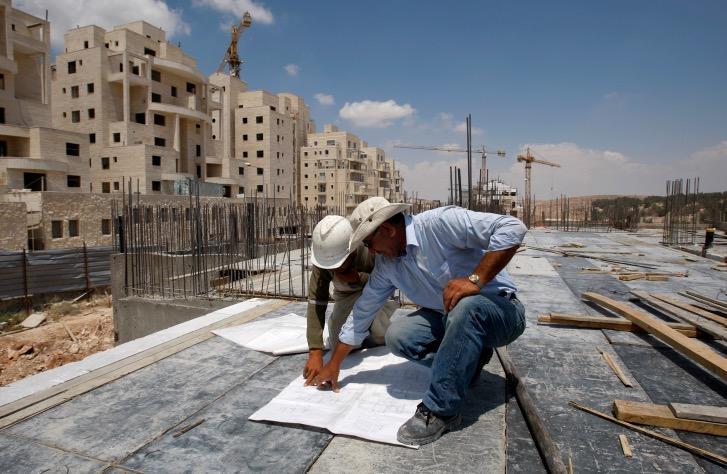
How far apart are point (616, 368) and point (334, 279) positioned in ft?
5.71

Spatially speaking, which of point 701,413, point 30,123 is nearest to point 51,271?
point 701,413

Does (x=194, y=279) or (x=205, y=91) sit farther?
(x=205, y=91)

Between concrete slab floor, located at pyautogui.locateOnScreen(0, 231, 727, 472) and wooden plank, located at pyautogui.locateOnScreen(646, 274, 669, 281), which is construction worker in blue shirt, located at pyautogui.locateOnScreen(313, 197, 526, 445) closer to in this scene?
concrete slab floor, located at pyautogui.locateOnScreen(0, 231, 727, 472)

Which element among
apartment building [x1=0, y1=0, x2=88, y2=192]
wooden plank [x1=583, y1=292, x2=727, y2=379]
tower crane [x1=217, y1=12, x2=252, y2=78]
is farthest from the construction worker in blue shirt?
tower crane [x1=217, y1=12, x2=252, y2=78]

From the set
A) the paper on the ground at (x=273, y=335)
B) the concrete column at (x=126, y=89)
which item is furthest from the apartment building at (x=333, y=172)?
the paper on the ground at (x=273, y=335)

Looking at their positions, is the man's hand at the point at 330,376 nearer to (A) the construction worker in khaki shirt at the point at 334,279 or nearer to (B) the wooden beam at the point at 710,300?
(A) the construction worker in khaki shirt at the point at 334,279

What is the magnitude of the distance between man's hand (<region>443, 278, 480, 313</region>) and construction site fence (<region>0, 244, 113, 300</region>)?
13.7 m

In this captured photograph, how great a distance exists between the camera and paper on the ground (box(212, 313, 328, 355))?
3.05 metres

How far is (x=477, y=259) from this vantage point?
221 cm

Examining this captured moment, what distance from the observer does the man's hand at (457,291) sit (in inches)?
75.2

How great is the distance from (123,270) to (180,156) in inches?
985

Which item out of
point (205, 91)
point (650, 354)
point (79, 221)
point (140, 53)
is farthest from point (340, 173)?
point (650, 354)

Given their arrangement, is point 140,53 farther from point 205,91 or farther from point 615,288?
point 615,288

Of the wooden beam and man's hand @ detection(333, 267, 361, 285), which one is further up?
man's hand @ detection(333, 267, 361, 285)
